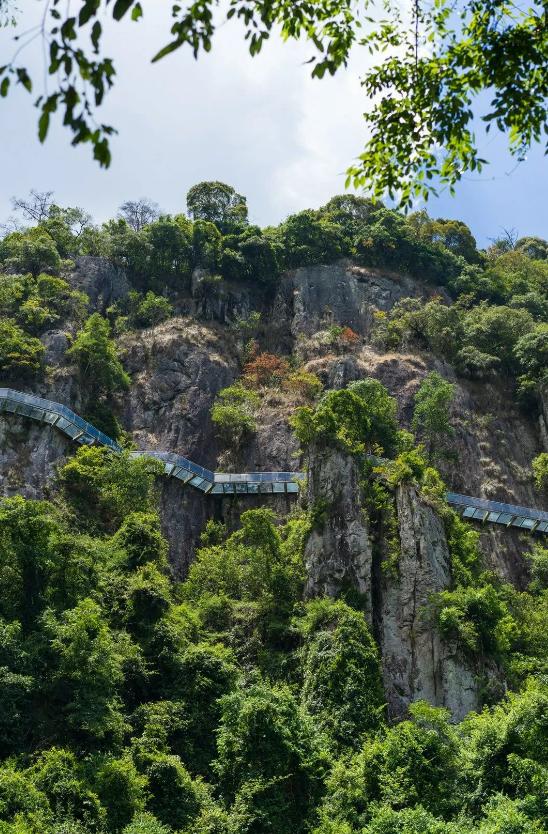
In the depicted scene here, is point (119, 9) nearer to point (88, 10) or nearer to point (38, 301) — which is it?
point (88, 10)

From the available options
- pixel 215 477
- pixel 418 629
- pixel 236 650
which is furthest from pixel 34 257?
pixel 418 629

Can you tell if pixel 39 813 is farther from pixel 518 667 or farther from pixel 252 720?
pixel 518 667

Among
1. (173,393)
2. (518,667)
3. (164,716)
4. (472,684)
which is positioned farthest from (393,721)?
(173,393)

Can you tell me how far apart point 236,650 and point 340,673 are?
13.0 feet

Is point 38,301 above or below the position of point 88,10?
above

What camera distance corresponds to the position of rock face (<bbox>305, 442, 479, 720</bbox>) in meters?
25.9

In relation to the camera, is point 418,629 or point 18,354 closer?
point 418,629

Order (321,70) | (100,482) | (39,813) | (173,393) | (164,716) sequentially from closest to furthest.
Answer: (321,70) < (39,813) < (164,716) < (100,482) < (173,393)

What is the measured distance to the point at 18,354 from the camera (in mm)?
36188

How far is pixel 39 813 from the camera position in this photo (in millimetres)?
18219

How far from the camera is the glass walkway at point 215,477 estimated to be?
33.4m

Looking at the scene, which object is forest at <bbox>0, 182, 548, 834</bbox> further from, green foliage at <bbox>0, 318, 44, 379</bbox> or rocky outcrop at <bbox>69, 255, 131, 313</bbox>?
rocky outcrop at <bbox>69, 255, 131, 313</bbox>

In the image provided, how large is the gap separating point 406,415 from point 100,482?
1616 cm

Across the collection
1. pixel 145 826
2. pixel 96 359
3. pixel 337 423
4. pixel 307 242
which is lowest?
pixel 145 826
